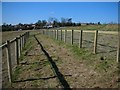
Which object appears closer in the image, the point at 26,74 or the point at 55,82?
the point at 55,82

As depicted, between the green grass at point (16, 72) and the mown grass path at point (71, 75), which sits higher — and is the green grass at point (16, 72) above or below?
below

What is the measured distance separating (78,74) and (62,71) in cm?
79

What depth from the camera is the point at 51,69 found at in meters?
9.38

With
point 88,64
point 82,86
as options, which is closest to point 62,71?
point 88,64

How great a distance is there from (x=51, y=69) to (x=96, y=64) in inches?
68.4

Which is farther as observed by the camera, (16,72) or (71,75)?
(16,72)

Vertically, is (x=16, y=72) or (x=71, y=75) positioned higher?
(x=71, y=75)

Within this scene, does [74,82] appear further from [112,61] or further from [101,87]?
[112,61]

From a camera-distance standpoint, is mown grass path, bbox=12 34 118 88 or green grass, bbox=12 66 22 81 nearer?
mown grass path, bbox=12 34 118 88

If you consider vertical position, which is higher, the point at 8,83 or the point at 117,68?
the point at 117,68

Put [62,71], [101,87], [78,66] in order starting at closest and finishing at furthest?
[101,87], [62,71], [78,66]

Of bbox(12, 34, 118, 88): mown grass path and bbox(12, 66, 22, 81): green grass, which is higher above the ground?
bbox(12, 34, 118, 88): mown grass path

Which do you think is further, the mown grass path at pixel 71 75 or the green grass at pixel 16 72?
the green grass at pixel 16 72

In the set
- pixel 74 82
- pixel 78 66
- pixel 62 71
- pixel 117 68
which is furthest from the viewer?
pixel 78 66
